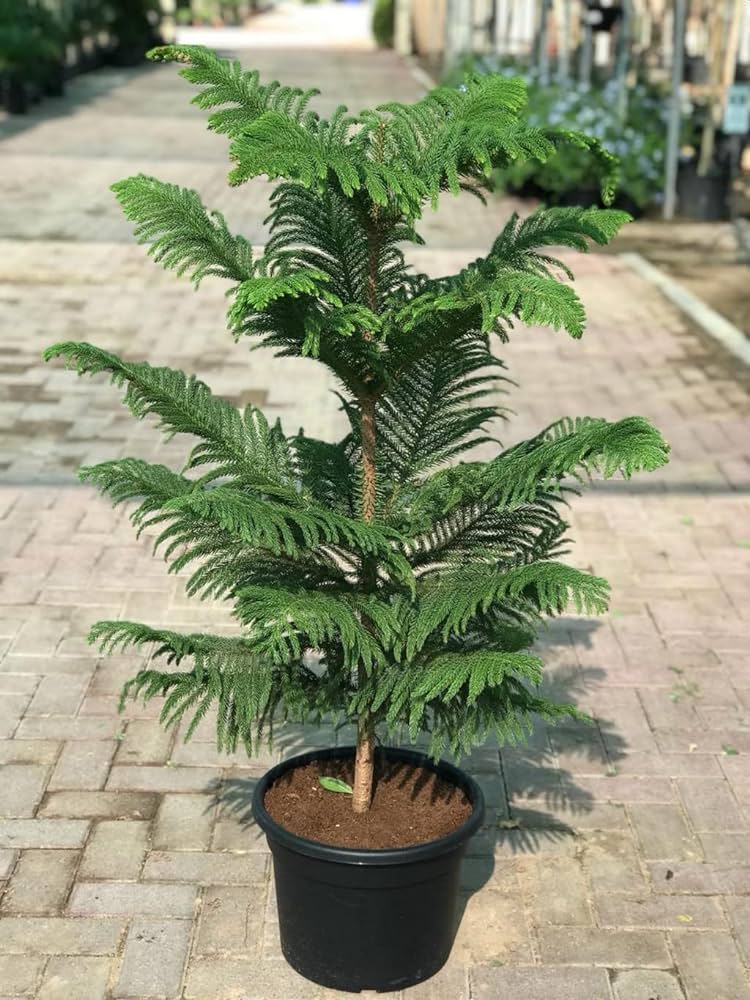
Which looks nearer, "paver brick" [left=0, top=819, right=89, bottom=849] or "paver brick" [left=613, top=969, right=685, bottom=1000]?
"paver brick" [left=613, top=969, right=685, bottom=1000]


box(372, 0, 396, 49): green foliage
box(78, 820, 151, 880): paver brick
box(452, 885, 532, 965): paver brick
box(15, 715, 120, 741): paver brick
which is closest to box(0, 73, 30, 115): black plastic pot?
box(15, 715, 120, 741): paver brick

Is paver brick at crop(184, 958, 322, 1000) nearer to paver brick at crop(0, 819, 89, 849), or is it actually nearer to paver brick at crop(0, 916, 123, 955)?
paver brick at crop(0, 916, 123, 955)

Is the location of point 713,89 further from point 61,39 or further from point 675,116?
point 61,39

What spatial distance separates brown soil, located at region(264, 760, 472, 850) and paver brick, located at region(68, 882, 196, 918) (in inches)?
23.3

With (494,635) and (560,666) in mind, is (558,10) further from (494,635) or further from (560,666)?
(494,635)

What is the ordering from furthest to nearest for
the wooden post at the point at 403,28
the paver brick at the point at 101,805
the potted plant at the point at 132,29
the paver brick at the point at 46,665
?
the wooden post at the point at 403,28 → the potted plant at the point at 132,29 → the paver brick at the point at 46,665 → the paver brick at the point at 101,805

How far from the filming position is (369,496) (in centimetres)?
379

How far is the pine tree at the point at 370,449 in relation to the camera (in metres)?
3.27

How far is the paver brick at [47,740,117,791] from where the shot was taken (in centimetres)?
493

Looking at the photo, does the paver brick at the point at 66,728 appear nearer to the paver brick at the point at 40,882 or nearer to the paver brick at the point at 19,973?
the paver brick at the point at 40,882

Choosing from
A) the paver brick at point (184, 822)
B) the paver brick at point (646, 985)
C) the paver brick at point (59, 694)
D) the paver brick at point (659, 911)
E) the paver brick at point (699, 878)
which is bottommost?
the paver brick at point (59, 694)

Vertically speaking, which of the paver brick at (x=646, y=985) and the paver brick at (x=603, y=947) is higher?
the paver brick at (x=646, y=985)

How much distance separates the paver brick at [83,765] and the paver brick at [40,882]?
0.42 m

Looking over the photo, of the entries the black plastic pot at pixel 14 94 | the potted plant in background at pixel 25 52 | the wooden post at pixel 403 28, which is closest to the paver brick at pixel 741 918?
the potted plant in background at pixel 25 52
